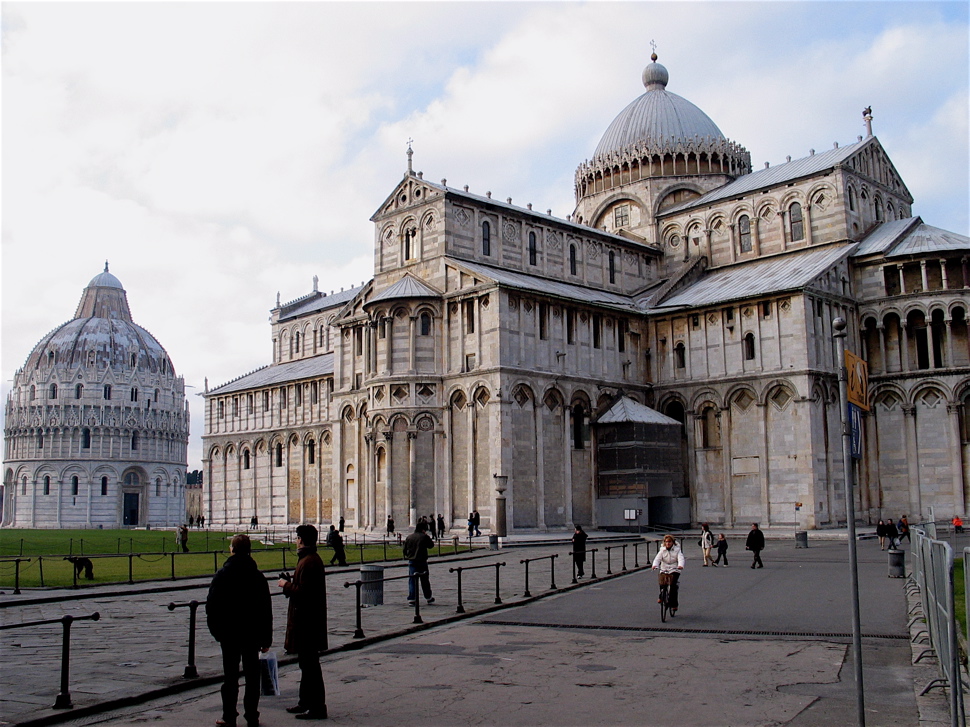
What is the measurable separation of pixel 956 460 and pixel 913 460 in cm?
211

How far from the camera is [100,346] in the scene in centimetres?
12075

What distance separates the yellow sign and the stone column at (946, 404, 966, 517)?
41167 mm

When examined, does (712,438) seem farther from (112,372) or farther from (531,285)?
(112,372)

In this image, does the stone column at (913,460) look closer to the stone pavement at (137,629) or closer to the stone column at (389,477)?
the stone column at (389,477)

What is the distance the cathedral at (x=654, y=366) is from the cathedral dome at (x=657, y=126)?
7376mm

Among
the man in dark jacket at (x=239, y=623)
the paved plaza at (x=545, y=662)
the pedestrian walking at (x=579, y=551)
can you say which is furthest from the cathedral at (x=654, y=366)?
the man in dark jacket at (x=239, y=623)

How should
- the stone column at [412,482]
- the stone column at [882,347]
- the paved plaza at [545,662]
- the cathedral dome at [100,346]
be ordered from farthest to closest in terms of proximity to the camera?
the cathedral dome at [100,346], the stone column at [882,347], the stone column at [412,482], the paved plaza at [545,662]

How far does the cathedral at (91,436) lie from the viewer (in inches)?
4513

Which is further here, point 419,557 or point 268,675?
point 419,557

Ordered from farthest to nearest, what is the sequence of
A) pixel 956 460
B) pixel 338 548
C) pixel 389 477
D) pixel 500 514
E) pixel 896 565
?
pixel 389 477 → pixel 956 460 → pixel 500 514 → pixel 338 548 → pixel 896 565

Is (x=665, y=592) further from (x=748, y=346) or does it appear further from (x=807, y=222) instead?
(x=807, y=222)

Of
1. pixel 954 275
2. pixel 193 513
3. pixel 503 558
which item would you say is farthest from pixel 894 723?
pixel 193 513

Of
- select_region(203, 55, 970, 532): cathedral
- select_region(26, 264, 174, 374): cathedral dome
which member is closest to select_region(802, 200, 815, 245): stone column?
select_region(203, 55, 970, 532): cathedral

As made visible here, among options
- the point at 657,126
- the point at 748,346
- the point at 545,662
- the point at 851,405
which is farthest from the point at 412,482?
the point at 851,405
